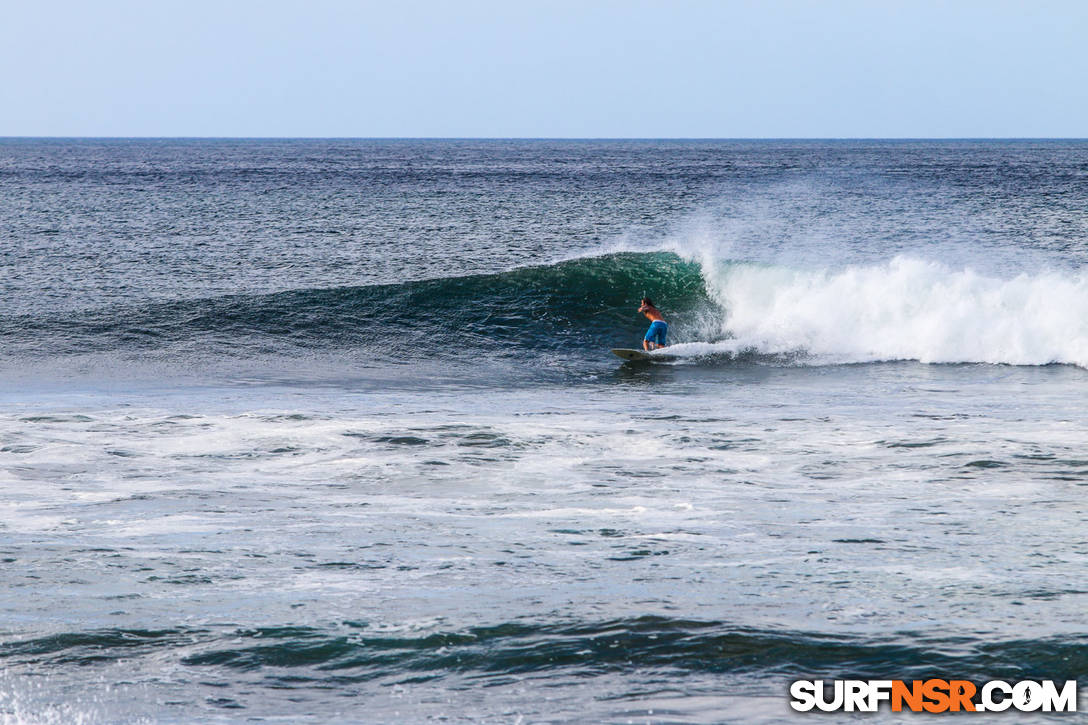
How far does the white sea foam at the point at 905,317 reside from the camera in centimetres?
2009

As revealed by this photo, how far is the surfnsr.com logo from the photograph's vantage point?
6160 millimetres

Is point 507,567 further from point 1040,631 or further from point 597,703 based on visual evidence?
point 1040,631

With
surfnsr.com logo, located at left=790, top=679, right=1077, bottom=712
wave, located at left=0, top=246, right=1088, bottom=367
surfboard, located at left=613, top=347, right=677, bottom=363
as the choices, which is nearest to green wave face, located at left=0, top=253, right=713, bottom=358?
wave, located at left=0, top=246, right=1088, bottom=367

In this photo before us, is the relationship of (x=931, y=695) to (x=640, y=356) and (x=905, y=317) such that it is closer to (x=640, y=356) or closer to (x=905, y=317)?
(x=640, y=356)

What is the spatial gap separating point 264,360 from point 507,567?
1318cm

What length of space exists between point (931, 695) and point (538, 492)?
16.0 ft

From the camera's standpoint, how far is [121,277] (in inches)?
1220

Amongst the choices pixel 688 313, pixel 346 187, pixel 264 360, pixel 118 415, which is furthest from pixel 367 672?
pixel 346 187

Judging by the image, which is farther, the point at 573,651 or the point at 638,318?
the point at 638,318

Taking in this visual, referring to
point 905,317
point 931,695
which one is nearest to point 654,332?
point 905,317

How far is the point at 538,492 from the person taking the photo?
34.8 ft

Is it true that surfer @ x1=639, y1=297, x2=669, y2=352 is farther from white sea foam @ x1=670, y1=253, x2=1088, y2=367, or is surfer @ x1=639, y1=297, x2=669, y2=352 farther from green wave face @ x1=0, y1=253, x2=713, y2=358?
green wave face @ x1=0, y1=253, x2=713, y2=358

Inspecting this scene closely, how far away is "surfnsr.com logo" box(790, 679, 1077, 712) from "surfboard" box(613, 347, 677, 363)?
13.7 m

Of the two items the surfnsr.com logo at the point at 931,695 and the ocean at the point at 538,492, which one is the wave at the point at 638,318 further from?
the surfnsr.com logo at the point at 931,695
